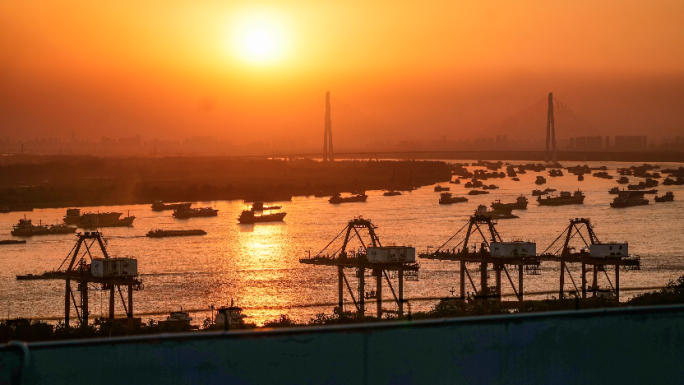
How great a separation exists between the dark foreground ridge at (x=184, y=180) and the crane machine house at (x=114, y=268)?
15.8m

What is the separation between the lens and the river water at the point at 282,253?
8.41m

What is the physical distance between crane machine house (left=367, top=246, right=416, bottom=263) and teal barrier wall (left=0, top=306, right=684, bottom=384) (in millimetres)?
6332

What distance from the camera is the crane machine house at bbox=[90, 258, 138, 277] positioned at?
25.2 feet

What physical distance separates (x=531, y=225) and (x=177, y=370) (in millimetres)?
15414

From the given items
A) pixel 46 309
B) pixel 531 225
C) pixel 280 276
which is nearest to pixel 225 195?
pixel 531 225

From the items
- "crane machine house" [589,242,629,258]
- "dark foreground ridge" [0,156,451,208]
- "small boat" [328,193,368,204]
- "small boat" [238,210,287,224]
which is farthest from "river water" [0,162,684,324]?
"dark foreground ridge" [0,156,451,208]

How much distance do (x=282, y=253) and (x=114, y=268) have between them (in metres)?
4.73

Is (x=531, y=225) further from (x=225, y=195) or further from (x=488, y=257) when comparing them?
(x=225, y=195)

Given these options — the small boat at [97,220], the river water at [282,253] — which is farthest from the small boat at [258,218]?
the small boat at [97,220]

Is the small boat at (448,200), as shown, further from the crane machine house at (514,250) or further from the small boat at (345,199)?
the crane machine house at (514,250)

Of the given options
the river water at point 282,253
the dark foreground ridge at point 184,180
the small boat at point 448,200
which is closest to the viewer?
the river water at point 282,253

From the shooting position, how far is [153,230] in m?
15.7

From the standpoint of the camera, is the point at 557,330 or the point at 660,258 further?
the point at 660,258

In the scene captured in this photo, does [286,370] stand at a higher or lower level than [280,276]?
higher
